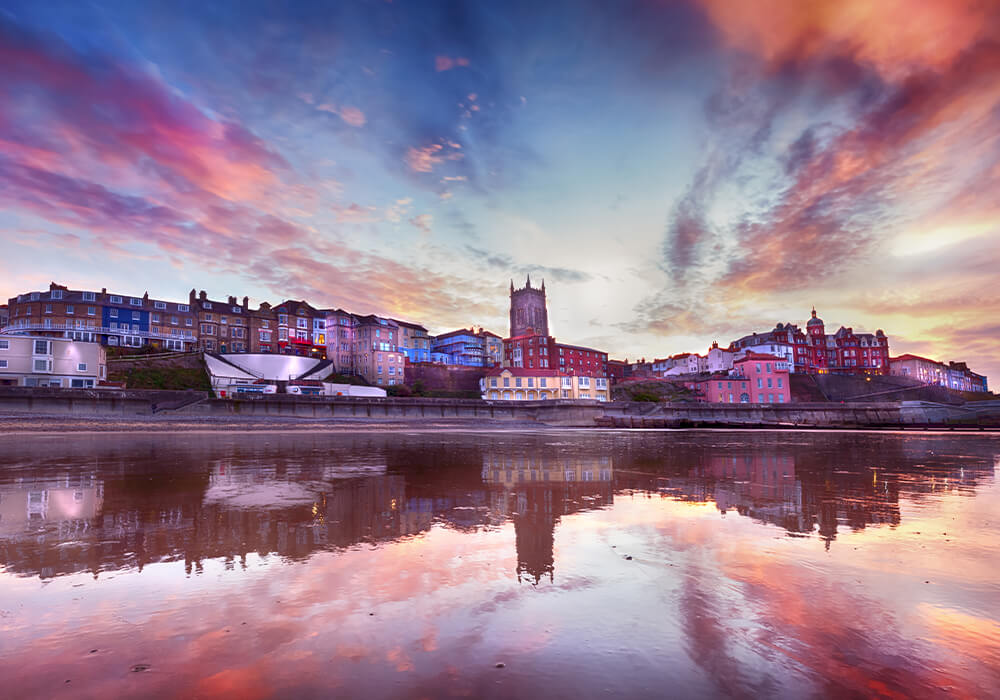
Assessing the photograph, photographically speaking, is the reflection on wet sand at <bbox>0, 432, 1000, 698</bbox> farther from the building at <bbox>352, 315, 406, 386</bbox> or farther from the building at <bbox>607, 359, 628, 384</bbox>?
the building at <bbox>607, 359, 628, 384</bbox>

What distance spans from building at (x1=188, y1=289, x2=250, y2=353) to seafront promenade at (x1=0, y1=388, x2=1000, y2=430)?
129 feet

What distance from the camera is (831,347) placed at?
415 feet

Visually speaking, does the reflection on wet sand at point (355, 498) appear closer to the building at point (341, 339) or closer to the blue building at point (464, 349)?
the building at point (341, 339)

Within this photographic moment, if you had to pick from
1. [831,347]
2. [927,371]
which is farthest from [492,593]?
[927,371]

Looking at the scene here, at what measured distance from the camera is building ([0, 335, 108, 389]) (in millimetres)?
51625

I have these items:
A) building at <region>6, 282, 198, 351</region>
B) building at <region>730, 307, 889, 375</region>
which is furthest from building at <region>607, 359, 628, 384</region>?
building at <region>6, 282, 198, 351</region>

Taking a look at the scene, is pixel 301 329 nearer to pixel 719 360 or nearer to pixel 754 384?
pixel 754 384

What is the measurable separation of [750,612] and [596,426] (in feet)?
190

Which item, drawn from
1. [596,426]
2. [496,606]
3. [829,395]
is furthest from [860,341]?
[496,606]

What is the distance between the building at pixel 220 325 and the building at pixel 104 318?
167 cm

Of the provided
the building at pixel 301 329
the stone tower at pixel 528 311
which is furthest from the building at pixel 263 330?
the stone tower at pixel 528 311

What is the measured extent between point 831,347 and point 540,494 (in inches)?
5843

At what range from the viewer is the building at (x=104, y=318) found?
235ft

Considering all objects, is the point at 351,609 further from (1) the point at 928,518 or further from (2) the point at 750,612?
(1) the point at 928,518
